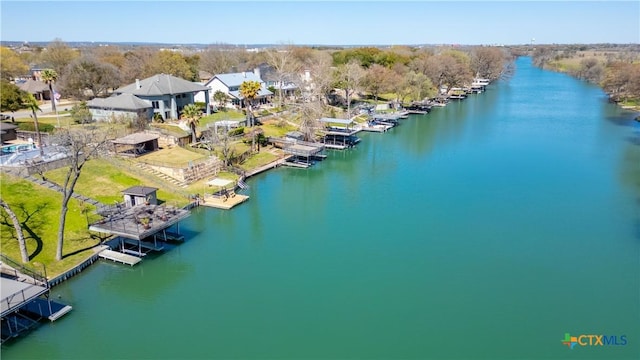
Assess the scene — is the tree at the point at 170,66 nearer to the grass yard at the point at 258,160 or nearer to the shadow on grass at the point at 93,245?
the grass yard at the point at 258,160

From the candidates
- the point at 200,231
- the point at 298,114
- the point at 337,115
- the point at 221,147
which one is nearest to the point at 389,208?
the point at 200,231

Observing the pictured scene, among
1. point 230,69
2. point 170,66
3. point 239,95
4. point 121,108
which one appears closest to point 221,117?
point 239,95

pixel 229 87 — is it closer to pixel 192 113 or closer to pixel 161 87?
pixel 161 87

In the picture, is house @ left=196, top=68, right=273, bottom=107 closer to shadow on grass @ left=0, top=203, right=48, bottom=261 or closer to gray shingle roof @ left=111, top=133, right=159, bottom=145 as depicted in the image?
gray shingle roof @ left=111, top=133, right=159, bottom=145

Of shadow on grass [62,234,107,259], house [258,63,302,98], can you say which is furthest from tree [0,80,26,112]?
house [258,63,302,98]

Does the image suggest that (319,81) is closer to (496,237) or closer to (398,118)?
(398,118)

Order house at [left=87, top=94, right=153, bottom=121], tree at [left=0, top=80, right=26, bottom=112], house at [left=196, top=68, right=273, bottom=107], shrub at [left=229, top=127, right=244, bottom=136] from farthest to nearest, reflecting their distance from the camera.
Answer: house at [left=196, top=68, right=273, bottom=107], shrub at [left=229, top=127, right=244, bottom=136], house at [left=87, top=94, right=153, bottom=121], tree at [left=0, top=80, right=26, bottom=112]

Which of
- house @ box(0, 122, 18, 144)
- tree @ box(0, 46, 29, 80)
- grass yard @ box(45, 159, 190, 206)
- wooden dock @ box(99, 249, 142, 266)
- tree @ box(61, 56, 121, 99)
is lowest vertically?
wooden dock @ box(99, 249, 142, 266)

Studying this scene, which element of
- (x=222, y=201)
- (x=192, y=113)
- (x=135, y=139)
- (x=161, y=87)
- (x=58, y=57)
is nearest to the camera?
(x=222, y=201)
